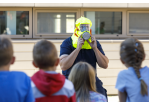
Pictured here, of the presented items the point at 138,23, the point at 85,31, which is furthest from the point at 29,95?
the point at 138,23

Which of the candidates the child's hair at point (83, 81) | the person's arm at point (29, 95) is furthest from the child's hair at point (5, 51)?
the child's hair at point (83, 81)

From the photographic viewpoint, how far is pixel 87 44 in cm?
232

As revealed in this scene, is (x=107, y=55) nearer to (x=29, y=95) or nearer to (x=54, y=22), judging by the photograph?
(x=54, y=22)

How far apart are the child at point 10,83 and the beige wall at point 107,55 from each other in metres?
3.14

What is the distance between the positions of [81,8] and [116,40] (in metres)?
1.08

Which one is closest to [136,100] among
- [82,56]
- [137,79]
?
[137,79]

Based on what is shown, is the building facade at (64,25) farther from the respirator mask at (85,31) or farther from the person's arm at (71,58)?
the person's arm at (71,58)

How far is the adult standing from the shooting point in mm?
2217

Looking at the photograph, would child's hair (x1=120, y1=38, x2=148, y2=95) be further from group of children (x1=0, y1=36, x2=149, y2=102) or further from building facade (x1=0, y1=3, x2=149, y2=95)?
building facade (x1=0, y1=3, x2=149, y2=95)

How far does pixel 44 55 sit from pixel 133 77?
0.69m

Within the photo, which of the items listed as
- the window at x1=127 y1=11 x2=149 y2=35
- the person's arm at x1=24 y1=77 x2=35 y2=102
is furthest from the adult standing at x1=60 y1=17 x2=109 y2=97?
the window at x1=127 y1=11 x2=149 y2=35

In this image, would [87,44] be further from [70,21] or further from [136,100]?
[70,21]

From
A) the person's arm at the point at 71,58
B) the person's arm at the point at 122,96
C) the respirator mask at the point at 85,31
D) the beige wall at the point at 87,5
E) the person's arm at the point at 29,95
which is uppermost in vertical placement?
the beige wall at the point at 87,5

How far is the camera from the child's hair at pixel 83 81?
1700 millimetres
